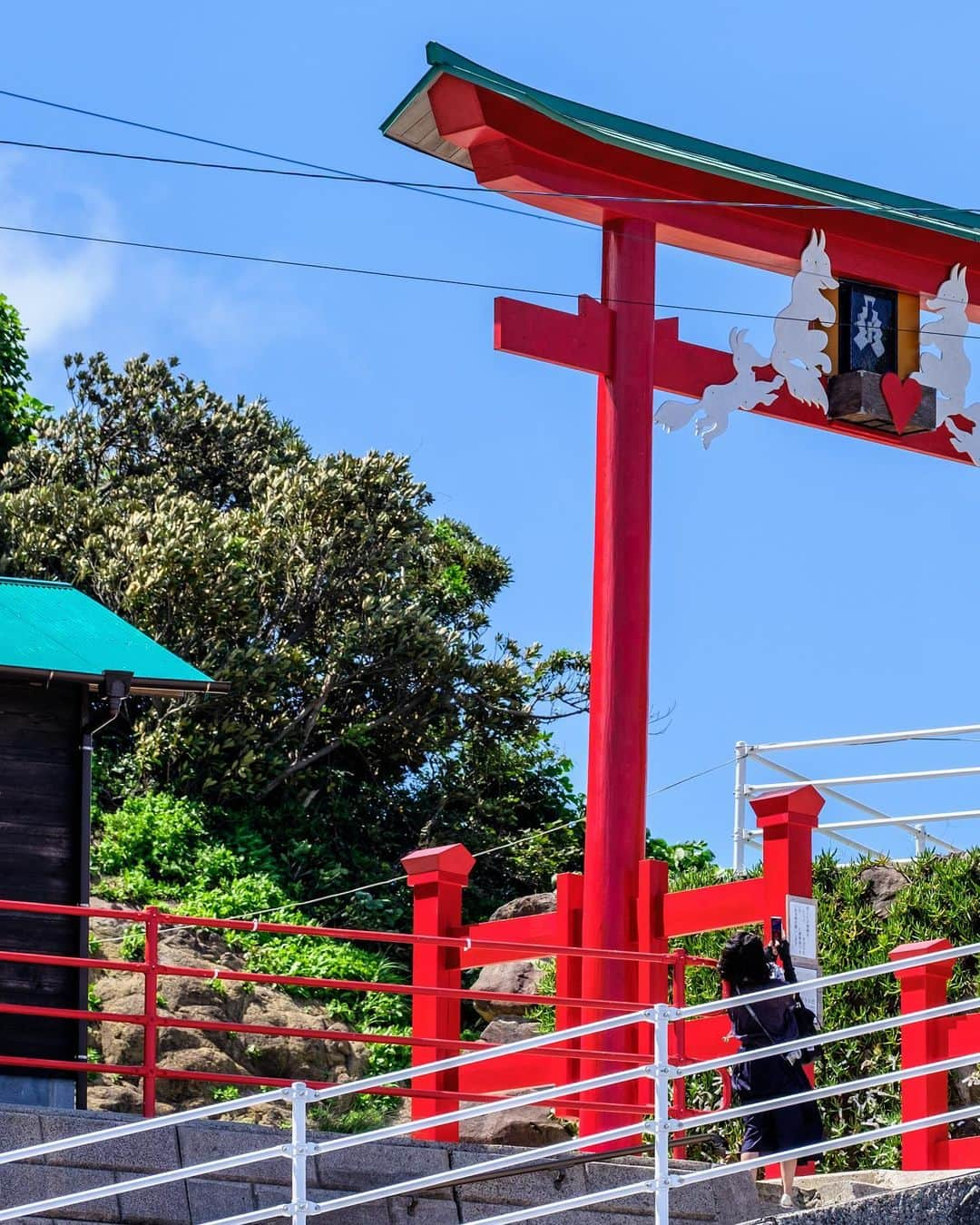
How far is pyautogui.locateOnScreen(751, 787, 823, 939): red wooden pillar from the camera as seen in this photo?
11617mm

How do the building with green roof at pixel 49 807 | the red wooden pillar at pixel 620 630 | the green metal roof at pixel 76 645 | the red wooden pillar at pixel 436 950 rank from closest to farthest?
the red wooden pillar at pixel 436 950
the red wooden pillar at pixel 620 630
the building with green roof at pixel 49 807
the green metal roof at pixel 76 645

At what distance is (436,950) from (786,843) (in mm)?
2124

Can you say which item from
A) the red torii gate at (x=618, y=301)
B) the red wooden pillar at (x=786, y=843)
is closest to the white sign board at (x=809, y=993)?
the red wooden pillar at (x=786, y=843)

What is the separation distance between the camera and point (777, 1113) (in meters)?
9.73

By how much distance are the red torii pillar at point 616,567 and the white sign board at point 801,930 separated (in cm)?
110

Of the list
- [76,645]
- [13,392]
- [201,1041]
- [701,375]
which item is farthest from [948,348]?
[13,392]

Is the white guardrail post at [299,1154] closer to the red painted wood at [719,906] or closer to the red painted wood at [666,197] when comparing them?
the red painted wood at [719,906]

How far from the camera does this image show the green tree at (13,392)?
1141 inches

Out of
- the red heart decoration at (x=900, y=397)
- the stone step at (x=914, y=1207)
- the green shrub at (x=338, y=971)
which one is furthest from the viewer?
the green shrub at (x=338, y=971)

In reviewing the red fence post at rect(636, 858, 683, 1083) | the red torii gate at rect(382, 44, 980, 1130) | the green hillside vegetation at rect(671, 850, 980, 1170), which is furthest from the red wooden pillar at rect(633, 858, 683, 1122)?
the green hillside vegetation at rect(671, 850, 980, 1170)

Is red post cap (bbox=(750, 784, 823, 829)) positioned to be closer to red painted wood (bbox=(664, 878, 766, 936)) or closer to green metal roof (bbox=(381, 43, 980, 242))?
red painted wood (bbox=(664, 878, 766, 936))

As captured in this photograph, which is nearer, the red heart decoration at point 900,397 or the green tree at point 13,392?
the red heart decoration at point 900,397

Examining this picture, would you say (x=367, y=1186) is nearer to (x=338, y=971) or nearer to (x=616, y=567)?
(x=616, y=567)

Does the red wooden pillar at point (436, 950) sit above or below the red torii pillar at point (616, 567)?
below
